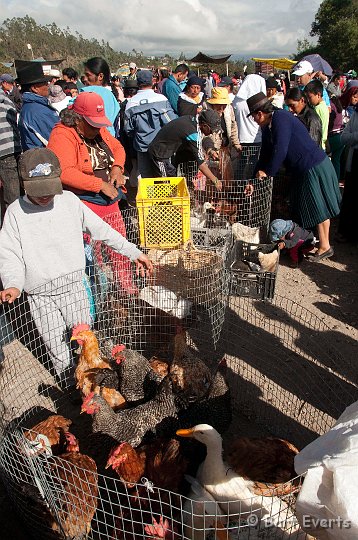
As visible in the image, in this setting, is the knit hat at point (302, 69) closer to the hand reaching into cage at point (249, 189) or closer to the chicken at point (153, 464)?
the hand reaching into cage at point (249, 189)

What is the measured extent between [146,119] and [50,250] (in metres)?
4.29

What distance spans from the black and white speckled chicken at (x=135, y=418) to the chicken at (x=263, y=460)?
23.5 inches

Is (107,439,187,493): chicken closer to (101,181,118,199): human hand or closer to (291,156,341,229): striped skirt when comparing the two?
(101,181,118,199): human hand

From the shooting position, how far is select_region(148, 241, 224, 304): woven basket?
4121 millimetres

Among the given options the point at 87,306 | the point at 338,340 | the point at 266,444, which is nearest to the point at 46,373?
the point at 87,306

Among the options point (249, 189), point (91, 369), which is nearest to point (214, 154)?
point (249, 189)

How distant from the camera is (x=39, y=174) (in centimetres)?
281

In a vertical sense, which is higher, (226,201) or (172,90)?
(172,90)

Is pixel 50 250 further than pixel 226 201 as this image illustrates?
No

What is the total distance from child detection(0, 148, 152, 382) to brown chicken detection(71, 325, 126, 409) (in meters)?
0.22

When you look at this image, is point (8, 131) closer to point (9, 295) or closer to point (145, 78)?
point (145, 78)

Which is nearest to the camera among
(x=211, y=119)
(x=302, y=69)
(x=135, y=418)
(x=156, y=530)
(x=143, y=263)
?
(x=156, y=530)

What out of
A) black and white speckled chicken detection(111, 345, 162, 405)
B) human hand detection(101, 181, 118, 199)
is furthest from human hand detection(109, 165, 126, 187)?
black and white speckled chicken detection(111, 345, 162, 405)

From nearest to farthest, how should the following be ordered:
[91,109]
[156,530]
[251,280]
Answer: [156,530] < [91,109] < [251,280]
